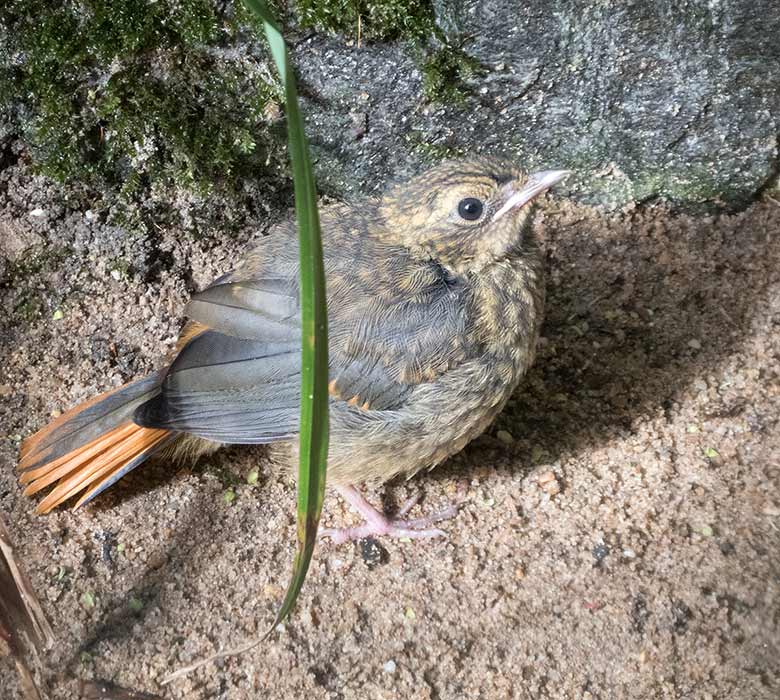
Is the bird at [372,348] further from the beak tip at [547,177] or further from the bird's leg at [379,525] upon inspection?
the bird's leg at [379,525]

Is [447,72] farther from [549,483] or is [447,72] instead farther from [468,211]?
[549,483]

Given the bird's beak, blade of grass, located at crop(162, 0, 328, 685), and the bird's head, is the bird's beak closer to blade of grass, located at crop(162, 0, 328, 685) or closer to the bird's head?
the bird's head

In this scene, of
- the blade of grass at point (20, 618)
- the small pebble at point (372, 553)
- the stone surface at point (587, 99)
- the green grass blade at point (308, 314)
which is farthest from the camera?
the stone surface at point (587, 99)

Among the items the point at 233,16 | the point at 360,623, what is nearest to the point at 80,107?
the point at 233,16

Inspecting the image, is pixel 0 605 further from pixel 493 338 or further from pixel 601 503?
pixel 601 503

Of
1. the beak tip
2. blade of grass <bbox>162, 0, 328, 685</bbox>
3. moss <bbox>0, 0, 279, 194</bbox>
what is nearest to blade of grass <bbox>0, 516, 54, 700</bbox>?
blade of grass <bbox>162, 0, 328, 685</bbox>

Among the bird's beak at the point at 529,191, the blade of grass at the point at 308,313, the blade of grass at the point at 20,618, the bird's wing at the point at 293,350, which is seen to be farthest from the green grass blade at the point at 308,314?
the bird's beak at the point at 529,191
